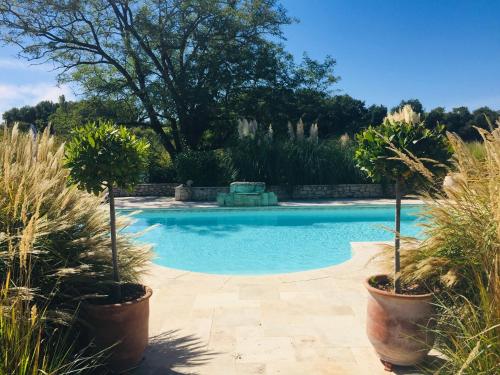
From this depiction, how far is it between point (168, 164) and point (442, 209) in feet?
45.1

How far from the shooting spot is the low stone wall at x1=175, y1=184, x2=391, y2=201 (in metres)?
12.8

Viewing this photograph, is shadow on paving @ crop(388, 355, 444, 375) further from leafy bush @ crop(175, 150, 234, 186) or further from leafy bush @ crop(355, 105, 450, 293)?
leafy bush @ crop(175, 150, 234, 186)

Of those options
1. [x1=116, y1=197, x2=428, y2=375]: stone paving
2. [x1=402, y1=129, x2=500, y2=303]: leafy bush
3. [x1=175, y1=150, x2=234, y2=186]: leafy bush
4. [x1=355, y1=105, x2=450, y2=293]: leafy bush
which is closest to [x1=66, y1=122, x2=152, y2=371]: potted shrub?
[x1=116, y1=197, x2=428, y2=375]: stone paving

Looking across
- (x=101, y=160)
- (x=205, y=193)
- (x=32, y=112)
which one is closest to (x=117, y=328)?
(x=101, y=160)

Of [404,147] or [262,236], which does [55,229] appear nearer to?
[404,147]

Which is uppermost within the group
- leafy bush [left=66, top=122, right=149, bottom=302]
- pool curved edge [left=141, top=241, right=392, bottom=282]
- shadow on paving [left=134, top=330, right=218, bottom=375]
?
leafy bush [left=66, top=122, right=149, bottom=302]

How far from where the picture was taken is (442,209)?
2.31 meters

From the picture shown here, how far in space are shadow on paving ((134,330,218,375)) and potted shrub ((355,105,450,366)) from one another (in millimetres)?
1141

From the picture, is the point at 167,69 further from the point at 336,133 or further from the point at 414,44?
the point at 336,133

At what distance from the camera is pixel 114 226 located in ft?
8.40

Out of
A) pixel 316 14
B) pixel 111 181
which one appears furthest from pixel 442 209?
pixel 316 14

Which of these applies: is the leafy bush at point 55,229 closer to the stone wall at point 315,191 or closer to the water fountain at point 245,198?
the water fountain at point 245,198

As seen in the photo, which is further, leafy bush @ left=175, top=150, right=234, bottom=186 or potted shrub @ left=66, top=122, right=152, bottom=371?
leafy bush @ left=175, top=150, right=234, bottom=186

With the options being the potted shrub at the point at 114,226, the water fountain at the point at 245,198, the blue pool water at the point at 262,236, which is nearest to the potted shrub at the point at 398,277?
the potted shrub at the point at 114,226
